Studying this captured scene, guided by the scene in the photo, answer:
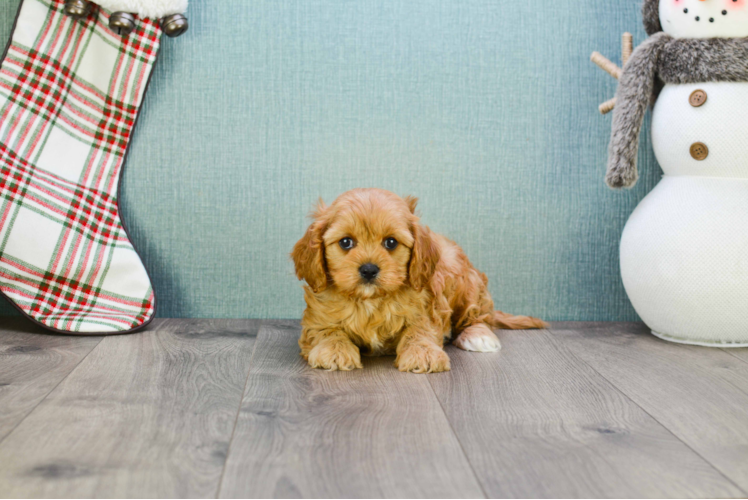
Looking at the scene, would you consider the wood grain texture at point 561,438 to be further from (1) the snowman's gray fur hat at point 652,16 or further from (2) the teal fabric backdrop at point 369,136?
(1) the snowman's gray fur hat at point 652,16

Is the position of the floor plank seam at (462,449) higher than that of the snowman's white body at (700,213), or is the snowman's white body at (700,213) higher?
the snowman's white body at (700,213)

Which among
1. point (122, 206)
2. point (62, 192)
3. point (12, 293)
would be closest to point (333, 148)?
point (122, 206)

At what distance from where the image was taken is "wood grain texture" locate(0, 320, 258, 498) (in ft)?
3.50

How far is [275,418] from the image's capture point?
137cm

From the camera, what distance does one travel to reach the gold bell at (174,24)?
2.17 m

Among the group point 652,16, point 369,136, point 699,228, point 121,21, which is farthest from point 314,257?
point 652,16

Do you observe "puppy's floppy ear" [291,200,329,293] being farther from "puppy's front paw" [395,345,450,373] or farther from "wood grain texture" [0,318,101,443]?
"wood grain texture" [0,318,101,443]

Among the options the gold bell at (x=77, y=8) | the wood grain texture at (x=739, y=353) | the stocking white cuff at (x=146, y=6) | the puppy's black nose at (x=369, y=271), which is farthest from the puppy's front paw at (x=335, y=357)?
the gold bell at (x=77, y=8)

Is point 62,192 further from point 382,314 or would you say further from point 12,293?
point 382,314

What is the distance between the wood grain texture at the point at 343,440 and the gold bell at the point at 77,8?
4.35 ft

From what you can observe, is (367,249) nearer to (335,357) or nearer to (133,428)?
(335,357)

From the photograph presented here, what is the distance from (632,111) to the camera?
2.08m

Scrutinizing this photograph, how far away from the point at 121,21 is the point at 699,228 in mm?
1928

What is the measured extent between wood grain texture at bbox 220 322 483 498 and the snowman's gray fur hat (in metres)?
1.44
